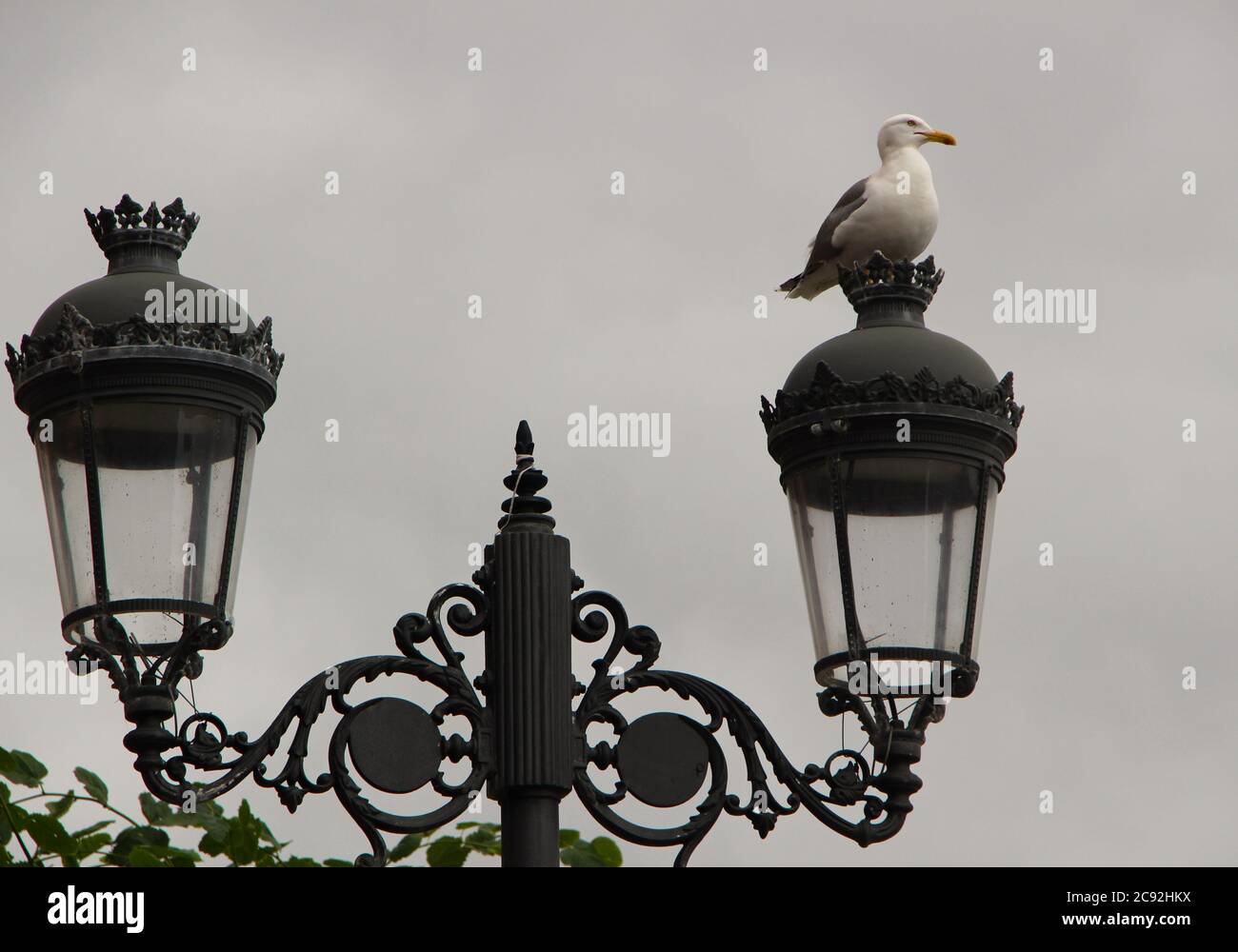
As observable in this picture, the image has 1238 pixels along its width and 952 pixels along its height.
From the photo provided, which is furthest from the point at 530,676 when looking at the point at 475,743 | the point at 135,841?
the point at 135,841

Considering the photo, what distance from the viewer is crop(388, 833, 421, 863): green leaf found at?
26.5 ft

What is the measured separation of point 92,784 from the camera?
876 centimetres

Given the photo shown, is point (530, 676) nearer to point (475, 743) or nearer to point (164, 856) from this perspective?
point (475, 743)

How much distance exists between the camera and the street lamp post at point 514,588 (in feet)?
19.2

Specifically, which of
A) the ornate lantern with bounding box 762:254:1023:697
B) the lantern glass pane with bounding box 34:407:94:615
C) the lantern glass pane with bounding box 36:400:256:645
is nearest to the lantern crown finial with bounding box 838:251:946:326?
the ornate lantern with bounding box 762:254:1023:697

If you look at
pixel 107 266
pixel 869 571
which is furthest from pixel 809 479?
pixel 107 266

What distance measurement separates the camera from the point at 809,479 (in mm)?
6473

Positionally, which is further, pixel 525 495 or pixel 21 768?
pixel 21 768

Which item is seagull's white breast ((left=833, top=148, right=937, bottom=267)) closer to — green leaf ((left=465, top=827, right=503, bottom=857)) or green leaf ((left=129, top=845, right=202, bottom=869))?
A: green leaf ((left=465, top=827, right=503, bottom=857))

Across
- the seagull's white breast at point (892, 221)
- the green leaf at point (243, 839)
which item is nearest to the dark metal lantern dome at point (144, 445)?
the green leaf at point (243, 839)

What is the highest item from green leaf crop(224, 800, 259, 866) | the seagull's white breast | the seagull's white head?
the seagull's white head

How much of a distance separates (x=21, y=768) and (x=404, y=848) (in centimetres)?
174

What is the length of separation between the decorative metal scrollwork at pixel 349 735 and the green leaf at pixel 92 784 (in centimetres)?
289
